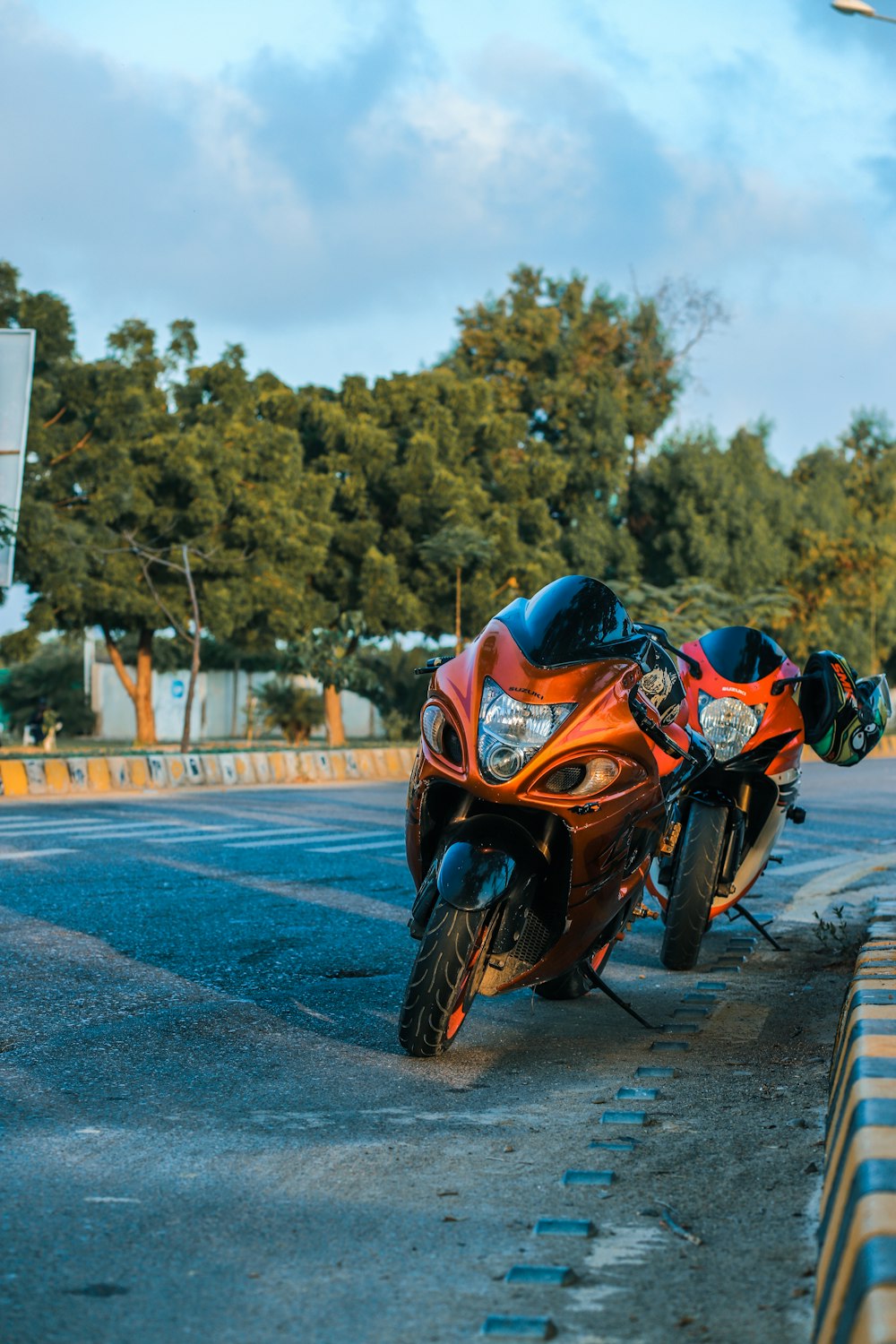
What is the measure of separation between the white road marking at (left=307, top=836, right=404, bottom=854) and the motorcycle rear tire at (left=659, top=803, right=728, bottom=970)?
5919 mm

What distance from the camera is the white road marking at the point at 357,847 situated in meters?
13.1

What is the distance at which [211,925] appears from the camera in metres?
8.88

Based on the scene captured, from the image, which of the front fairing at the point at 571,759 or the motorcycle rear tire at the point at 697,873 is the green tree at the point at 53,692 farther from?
the front fairing at the point at 571,759

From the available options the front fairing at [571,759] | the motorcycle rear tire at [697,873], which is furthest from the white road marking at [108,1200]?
the motorcycle rear tire at [697,873]

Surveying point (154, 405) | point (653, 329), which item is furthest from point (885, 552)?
point (154, 405)

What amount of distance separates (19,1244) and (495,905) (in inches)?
82.3

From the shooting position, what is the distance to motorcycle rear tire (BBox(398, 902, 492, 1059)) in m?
5.23

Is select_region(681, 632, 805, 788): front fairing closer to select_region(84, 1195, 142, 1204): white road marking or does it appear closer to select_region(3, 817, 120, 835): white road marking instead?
select_region(84, 1195, 142, 1204): white road marking

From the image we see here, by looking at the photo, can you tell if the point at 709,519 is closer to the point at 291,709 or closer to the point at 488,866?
the point at 291,709

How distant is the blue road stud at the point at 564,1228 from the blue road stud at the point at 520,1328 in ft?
1.80

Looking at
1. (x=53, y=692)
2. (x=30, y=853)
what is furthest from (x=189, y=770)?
(x=53, y=692)

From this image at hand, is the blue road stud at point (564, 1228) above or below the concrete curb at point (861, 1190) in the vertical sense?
below

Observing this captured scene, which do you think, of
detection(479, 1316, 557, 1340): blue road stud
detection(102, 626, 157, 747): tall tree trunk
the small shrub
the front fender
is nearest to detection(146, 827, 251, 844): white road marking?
the front fender

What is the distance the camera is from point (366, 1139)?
463 cm
